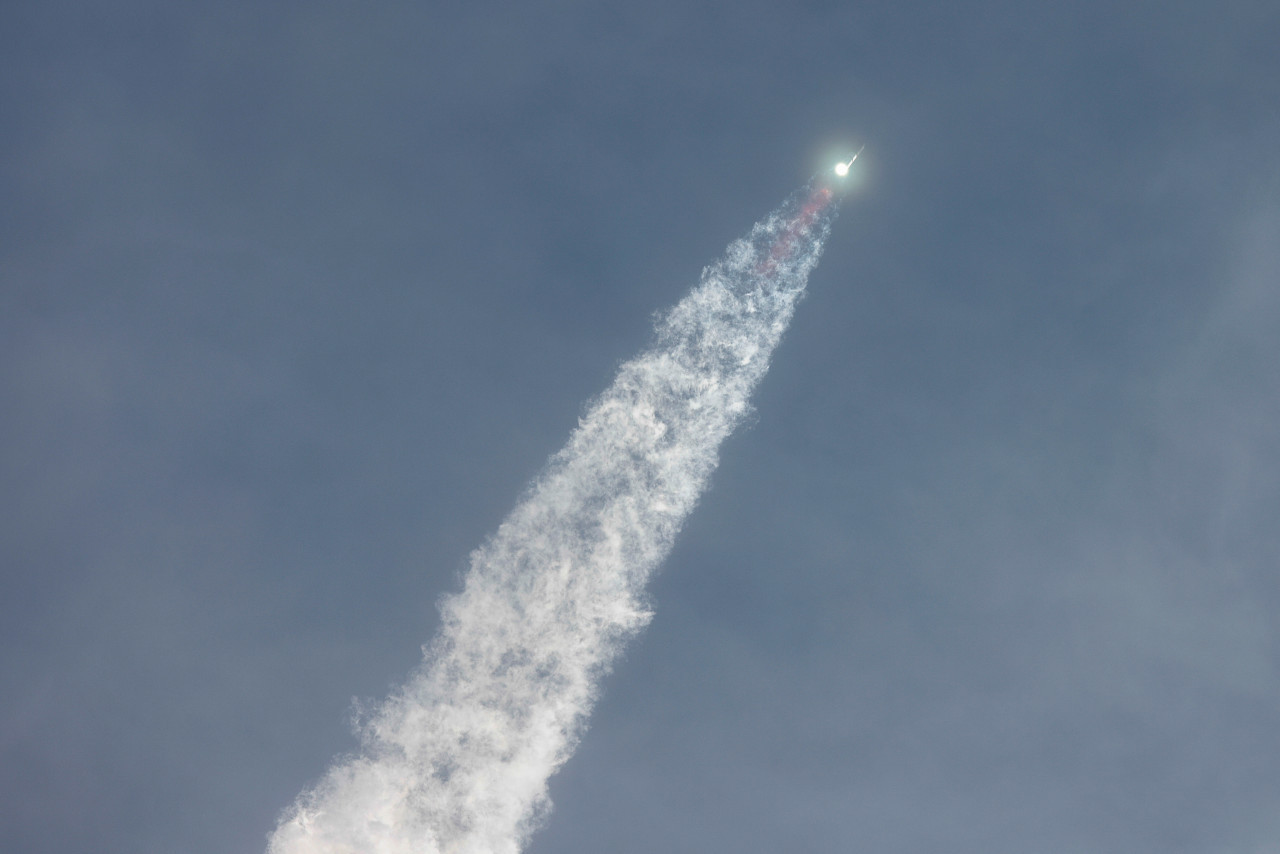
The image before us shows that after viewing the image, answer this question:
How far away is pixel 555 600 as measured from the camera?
4731 centimetres

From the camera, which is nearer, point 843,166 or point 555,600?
point 555,600

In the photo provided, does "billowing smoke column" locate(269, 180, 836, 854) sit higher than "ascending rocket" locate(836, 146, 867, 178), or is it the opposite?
"ascending rocket" locate(836, 146, 867, 178)

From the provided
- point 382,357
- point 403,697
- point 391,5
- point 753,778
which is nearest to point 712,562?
point 753,778

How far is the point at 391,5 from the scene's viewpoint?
164 ft

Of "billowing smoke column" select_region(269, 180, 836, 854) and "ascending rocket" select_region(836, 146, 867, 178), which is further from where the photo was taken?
"ascending rocket" select_region(836, 146, 867, 178)

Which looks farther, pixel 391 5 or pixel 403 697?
pixel 391 5

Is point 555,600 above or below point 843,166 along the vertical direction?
below

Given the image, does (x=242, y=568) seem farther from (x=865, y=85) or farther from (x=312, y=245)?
(x=865, y=85)

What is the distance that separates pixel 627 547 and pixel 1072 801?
102 ft

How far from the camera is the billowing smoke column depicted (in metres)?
46.7

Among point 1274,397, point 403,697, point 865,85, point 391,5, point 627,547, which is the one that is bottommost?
point 403,697

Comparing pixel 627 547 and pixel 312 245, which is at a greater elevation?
pixel 312 245

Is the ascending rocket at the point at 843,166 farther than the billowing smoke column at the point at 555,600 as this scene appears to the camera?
Yes

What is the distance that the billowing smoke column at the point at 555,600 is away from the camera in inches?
1838
